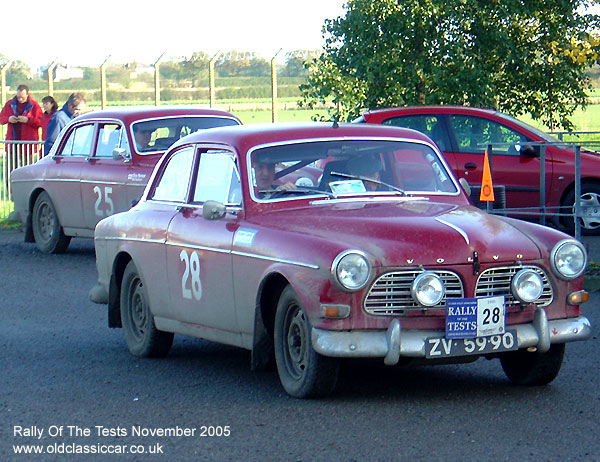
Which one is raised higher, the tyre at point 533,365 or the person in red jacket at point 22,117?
the person in red jacket at point 22,117

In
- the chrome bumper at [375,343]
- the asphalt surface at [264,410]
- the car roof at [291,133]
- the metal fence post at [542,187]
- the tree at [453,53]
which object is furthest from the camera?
the tree at [453,53]

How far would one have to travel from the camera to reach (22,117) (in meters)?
21.7

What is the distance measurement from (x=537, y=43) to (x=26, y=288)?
10.3 m

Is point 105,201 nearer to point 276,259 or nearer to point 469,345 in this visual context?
point 276,259

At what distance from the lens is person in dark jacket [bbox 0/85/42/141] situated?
71.5 ft

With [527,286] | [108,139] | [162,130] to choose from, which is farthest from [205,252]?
[108,139]

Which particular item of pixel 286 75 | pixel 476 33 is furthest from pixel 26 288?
pixel 286 75

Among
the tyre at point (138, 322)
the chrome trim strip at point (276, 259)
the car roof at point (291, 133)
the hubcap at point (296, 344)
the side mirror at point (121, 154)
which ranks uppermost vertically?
the car roof at point (291, 133)

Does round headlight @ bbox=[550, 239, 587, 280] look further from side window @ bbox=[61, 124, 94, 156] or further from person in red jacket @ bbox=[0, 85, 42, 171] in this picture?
person in red jacket @ bbox=[0, 85, 42, 171]

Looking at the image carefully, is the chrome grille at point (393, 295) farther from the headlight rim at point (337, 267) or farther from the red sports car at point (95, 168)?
the red sports car at point (95, 168)

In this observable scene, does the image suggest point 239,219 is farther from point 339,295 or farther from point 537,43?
point 537,43

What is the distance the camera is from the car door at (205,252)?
7.94m

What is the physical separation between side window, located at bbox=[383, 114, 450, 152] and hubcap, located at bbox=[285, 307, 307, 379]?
30.8 feet

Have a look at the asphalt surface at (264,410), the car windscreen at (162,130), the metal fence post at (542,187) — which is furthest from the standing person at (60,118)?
the asphalt surface at (264,410)
